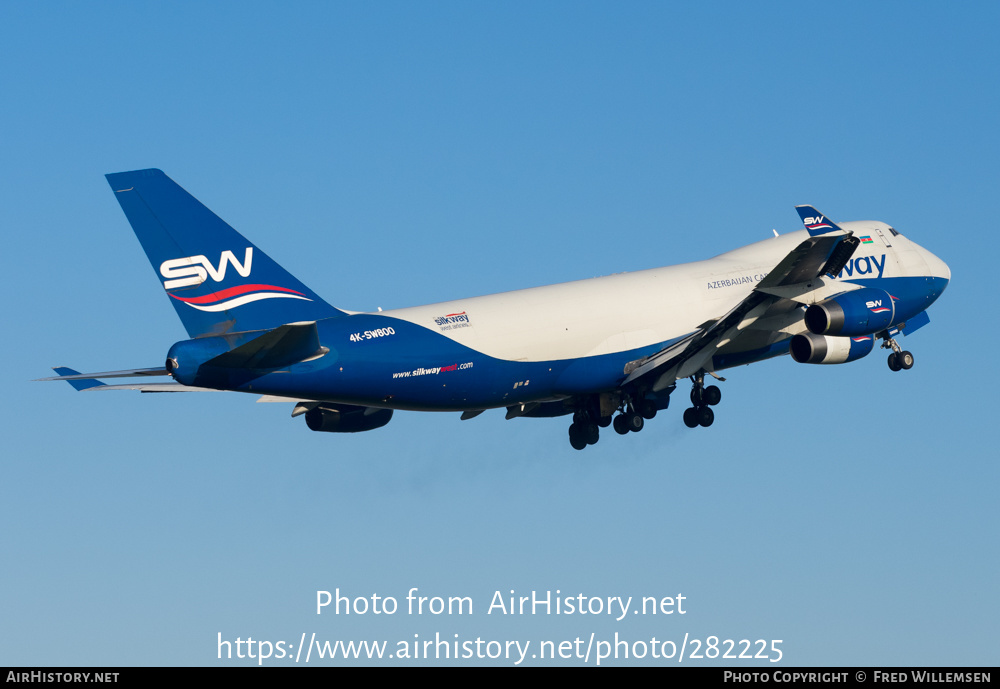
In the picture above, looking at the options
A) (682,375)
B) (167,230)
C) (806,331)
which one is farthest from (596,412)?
(167,230)

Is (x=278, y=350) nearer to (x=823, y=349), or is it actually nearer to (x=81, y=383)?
(x=81, y=383)

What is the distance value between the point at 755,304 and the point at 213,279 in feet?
54.4

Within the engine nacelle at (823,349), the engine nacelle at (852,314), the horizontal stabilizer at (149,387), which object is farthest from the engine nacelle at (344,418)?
the engine nacelle at (852,314)

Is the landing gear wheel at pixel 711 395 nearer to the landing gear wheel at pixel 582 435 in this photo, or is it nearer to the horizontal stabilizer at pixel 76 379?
the landing gear wheel at pixel 582 435

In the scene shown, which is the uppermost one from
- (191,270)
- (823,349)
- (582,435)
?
(191,270)

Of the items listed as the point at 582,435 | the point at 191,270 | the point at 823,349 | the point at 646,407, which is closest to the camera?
the point at 191,270

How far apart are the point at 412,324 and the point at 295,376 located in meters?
4.43

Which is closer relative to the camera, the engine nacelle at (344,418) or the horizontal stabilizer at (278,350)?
the horizontal stabilizer at (278,350)

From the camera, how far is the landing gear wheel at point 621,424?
48.8 metres

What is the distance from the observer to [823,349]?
153 ft

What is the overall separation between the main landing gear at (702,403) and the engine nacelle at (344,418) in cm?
968

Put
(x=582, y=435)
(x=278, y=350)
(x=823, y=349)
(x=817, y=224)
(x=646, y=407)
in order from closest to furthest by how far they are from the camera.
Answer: (x=278, y=350), (x=823, y=349), (x=817, y=224), (x=646, y=407), (x=582, y=435)

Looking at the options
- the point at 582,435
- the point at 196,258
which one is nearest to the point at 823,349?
the point at 582,435

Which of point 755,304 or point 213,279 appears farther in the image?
point 755,304
